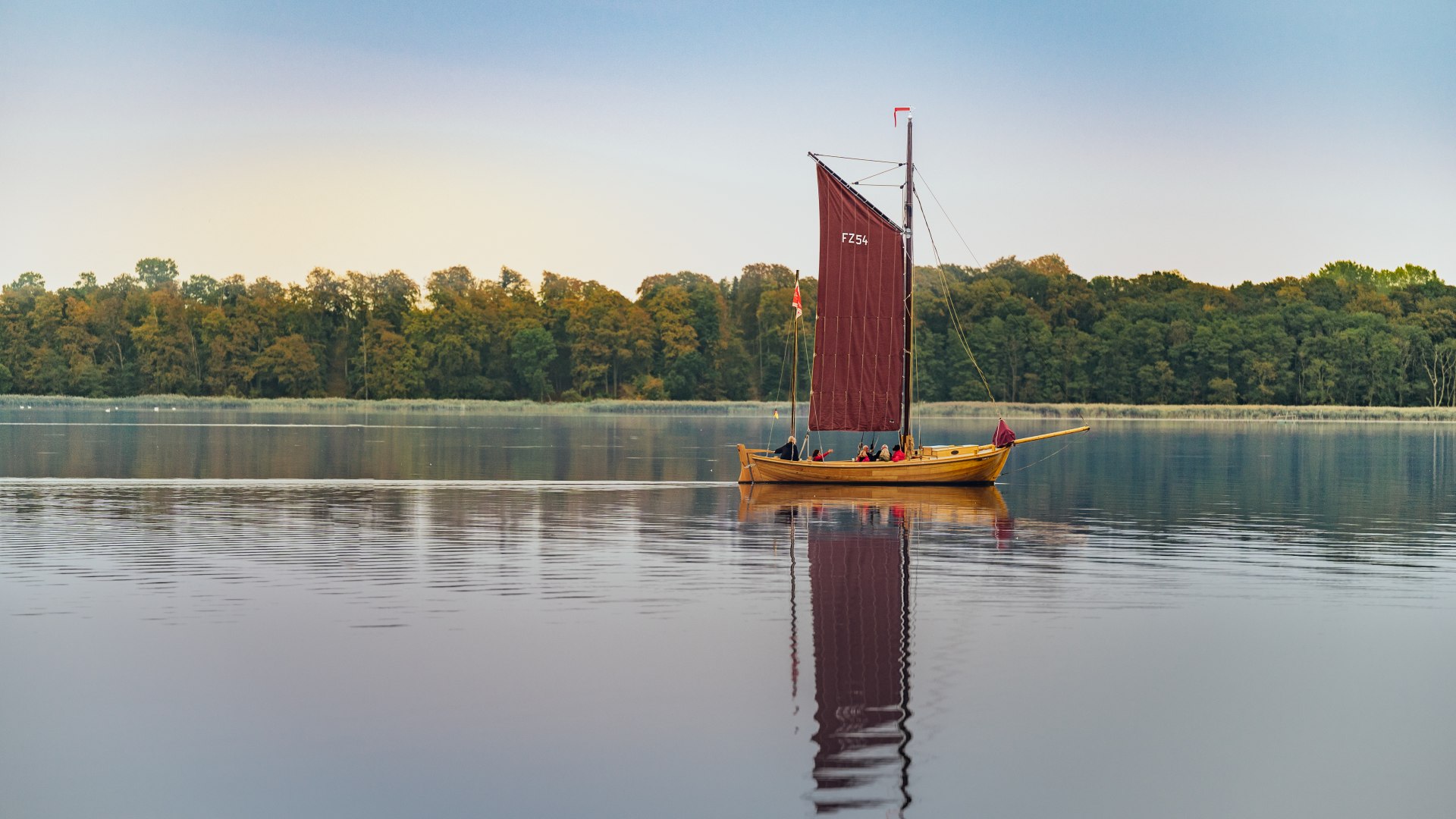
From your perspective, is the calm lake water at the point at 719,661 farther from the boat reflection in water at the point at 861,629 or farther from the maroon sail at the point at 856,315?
the maroon sail at the point at 856,315

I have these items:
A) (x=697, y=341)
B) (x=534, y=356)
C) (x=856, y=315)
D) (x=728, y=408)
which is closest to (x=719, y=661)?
(x=856, y=315)

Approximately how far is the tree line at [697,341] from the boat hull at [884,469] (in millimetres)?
102084

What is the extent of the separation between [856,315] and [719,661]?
3055 cm

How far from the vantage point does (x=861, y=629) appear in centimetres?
1800

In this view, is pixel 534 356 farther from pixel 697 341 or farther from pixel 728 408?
pixel 728 408

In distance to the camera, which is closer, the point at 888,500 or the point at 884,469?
the point at 888,500

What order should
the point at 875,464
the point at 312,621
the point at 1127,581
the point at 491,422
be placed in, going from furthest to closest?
1. the point at 491,422
2. the point at 875,464
3. the point at 1127,581
4. the point at 312,621

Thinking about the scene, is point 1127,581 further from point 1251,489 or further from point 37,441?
point 37,441

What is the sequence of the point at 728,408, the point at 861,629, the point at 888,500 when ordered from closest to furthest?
1. the point at 861,629
2. the point at 888,500
3. the point at 728,408

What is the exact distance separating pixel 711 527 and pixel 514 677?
52.3ft

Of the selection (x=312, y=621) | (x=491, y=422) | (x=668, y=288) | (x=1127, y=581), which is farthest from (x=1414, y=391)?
(x=312, y=621)

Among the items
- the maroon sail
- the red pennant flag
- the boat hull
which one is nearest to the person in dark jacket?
the boat hull

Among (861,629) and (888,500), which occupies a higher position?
(888,500)

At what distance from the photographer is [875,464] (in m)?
43.0
